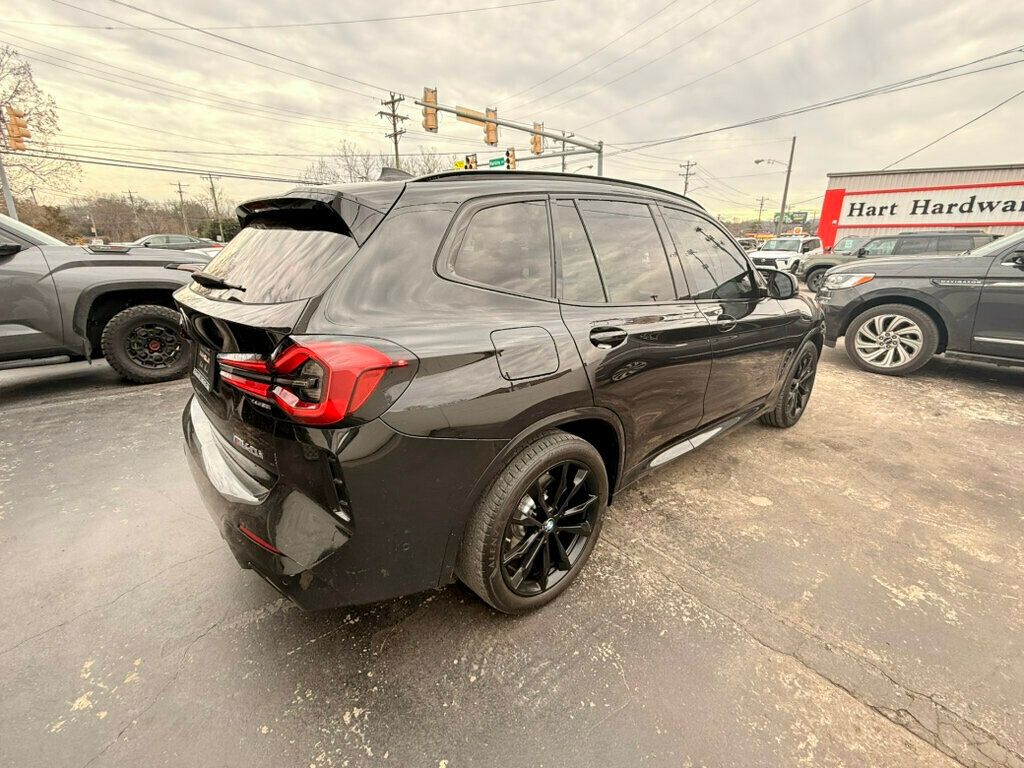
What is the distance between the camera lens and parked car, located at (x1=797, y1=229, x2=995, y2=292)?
12.6 metres

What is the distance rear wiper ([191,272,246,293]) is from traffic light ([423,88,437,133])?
A: 43.5 feet

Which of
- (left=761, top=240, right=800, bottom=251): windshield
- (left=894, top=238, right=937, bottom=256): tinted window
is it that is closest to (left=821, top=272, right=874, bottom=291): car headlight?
(left=894, top=238, right=937, bottom=256): tinted window

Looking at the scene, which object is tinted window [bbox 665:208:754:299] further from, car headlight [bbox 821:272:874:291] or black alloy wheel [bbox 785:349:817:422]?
car headlight [bbox 821:272:874:291]

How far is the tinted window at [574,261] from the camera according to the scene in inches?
78.5

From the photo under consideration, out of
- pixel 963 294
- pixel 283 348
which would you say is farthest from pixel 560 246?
pixel 963 294

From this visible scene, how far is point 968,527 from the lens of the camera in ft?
8.72

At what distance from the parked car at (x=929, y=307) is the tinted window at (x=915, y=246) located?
33.0 feet

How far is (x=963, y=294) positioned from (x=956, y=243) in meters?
11.2

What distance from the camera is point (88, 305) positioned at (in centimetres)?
420

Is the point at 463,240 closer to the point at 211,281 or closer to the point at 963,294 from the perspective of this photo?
the point at 211,281

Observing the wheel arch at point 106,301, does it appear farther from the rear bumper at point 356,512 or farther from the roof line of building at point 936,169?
the roof line of building at point 936,169

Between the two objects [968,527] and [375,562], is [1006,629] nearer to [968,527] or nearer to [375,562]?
[968,527]

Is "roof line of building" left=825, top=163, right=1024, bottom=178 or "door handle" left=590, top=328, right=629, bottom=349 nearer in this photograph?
"door handle" left=590, top=328, right=629, bottom=349

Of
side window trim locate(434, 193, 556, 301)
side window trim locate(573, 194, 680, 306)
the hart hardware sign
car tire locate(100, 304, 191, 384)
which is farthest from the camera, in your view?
the hart hardware sign
